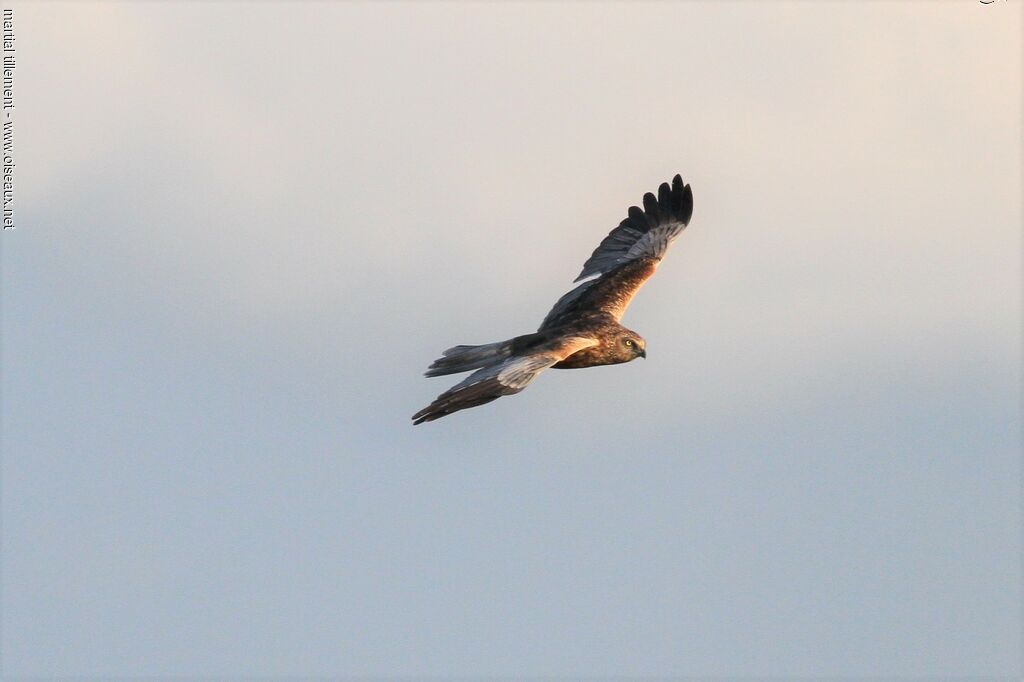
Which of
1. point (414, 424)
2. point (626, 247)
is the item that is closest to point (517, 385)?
point (414, 424)

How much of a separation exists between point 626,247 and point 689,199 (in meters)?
1.47

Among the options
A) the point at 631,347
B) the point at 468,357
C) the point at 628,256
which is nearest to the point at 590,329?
the point at 631,347

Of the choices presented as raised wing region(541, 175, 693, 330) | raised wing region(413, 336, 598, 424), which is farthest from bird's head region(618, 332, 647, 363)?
raised wing region(541, 175, 693, 330)

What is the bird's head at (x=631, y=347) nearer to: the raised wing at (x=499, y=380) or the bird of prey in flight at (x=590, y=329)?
the bird of prey in flight at (x=590, y=329)

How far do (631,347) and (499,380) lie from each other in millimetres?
3761

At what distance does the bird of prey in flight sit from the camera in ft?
65.7

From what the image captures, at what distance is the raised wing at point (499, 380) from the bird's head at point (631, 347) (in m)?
0.95

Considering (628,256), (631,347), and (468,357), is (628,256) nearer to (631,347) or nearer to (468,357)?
(631,347)

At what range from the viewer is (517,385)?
65.6 ft

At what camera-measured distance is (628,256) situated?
26.9 m

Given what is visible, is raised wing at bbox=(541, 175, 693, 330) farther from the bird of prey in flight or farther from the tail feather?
the tail feather

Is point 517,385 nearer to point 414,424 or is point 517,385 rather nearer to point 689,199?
point 414,424

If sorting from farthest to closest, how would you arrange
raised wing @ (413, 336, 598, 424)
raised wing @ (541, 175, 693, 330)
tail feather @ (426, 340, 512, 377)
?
raised wing @ (541, 175, 693, 330) → tail feather @ (426, 340, 512, 377) → raised wing @ (413, 336, 598, 424)

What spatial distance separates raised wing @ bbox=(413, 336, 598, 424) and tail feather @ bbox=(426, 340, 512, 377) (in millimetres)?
459
